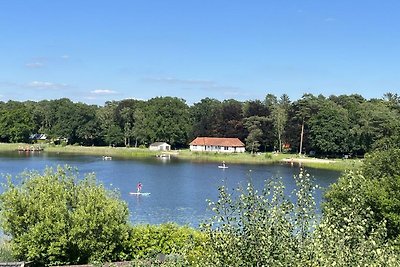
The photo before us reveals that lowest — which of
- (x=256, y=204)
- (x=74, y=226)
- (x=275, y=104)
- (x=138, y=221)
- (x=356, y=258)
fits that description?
(x=138, y=221)

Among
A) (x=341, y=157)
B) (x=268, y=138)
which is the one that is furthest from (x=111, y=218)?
(x=268, y=138)

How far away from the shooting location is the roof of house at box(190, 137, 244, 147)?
4159 inches

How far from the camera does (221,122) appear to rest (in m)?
112

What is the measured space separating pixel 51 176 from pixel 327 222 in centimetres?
1506

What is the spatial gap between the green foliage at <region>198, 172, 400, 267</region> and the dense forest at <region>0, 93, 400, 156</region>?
3053 inches

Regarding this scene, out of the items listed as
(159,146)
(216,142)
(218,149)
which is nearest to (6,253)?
(218,149)

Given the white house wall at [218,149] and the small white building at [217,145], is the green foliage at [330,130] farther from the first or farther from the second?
the small white building at [217,145]

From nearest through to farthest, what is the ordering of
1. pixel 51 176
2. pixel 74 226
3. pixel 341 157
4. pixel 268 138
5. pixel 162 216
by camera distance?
pixel 74 226
pixel 51 176
pixel 162 216
pixel 341 157
pixel 268 138

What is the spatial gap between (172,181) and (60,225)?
140 feet

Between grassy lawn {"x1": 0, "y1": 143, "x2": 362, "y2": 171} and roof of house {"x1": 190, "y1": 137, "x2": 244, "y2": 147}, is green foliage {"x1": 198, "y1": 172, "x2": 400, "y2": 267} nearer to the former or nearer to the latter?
grassy lawn {"x1": 0, "y1": 143, "x2": 362, "y2": 171}

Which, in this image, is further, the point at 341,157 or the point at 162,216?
the point at 341,157

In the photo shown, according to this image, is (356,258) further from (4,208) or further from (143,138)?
(143,138)

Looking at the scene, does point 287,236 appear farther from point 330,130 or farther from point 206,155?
point 206,155

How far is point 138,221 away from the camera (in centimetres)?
3578
